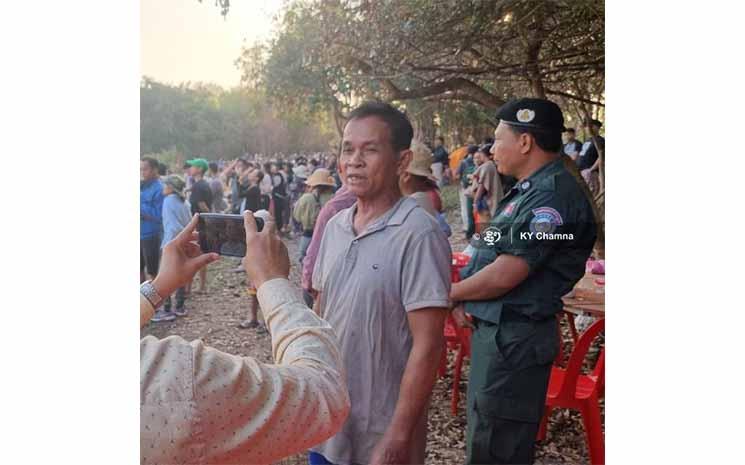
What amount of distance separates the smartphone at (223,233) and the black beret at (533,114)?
100 cm

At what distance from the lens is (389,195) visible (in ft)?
8.30

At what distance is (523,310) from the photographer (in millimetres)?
2527

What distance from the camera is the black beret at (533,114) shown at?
98.8 inches

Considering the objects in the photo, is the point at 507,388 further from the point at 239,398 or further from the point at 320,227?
the point at 239,398

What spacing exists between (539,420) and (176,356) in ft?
4.68

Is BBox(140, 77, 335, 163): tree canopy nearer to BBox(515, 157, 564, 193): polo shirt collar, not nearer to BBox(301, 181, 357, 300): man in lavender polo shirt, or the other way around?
BBox(301, 181, 357, 300): man in lavender polo shirt

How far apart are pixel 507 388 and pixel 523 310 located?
299mm

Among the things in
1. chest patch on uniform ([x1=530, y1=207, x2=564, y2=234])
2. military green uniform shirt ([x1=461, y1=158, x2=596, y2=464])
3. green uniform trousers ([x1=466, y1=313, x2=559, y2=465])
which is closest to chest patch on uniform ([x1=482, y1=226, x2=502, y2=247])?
Answer: military green uniform shirt ([x1=461, y1=158, x2=596, y2=464])

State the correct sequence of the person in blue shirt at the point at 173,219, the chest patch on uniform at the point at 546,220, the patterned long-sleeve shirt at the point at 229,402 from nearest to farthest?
the patterned long-sleeve shirt at the point at 229,402
the chest patch on uniform at the point at 546,220
the person in blue shirt at the point at 173,219

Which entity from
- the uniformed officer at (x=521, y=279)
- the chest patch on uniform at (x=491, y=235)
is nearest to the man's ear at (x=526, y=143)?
the uniformed officer at (x=521, y=279)

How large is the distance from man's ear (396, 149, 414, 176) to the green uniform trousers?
62 cm

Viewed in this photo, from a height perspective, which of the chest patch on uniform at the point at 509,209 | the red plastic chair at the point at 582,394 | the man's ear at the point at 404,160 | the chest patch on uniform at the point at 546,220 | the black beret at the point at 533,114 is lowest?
the red plastic chair at the point at 582,394

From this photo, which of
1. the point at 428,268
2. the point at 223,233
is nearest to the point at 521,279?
the point at 428,268

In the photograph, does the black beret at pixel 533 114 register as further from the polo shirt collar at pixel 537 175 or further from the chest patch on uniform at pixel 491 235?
the chest patch on uniform at pixel 491 235
